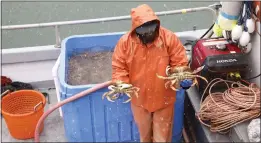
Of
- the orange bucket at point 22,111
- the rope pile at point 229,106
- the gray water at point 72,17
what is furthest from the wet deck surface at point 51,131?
the gray water at point 72,17

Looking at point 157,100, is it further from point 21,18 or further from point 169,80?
point 21,18

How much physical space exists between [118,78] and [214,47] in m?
1.00

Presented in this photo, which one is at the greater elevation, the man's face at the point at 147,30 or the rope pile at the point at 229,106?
the man's face at the point at 147,30

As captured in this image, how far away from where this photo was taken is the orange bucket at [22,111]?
11.4ft

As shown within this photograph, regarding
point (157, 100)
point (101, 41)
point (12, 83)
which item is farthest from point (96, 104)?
point (12, 83)

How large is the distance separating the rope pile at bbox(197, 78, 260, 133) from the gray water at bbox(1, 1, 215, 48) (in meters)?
3.48

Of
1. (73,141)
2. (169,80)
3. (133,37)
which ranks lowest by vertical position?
(73,141)

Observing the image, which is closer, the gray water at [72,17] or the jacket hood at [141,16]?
the jacket hood at [141,16]

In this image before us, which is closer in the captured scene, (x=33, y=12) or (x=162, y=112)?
(x=162, y=112)

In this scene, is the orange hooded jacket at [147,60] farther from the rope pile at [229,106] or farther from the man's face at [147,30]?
the rope pile at [229,106]

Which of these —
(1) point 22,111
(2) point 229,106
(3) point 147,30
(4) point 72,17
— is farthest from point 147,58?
(4) point 72,17

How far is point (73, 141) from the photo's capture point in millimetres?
3408

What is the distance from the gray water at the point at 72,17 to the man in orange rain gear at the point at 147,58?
12.0 ft

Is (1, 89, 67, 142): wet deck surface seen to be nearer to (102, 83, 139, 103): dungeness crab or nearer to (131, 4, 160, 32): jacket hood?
(102, 83, 139, 103): dungeness crab
